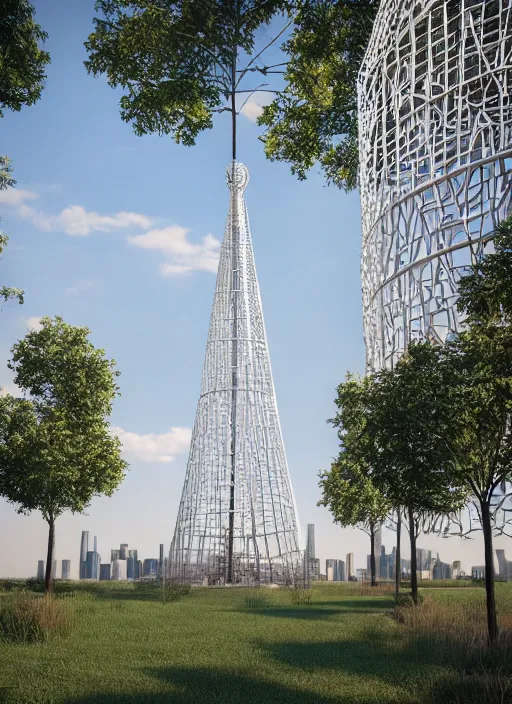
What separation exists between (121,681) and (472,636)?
4605 millimetres

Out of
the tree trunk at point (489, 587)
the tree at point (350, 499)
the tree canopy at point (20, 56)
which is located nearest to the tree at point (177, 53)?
the tree canopy at point (20, 56)

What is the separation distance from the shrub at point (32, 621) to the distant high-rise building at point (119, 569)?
1654 cm

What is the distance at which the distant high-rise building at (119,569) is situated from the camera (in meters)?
28.6

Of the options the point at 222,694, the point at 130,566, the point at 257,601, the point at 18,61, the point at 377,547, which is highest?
the point at 18,61

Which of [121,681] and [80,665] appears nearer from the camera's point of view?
[121,681]

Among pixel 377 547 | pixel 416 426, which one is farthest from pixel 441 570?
pixel 416 426

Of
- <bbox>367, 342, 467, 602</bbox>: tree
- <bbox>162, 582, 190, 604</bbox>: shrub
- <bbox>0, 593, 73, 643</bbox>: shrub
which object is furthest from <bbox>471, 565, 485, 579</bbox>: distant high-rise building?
<bbox>0, 593, 73, 643</bbox>: shrub

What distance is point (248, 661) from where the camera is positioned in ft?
31.1

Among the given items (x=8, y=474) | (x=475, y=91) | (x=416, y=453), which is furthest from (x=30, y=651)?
(x=475, y=91)

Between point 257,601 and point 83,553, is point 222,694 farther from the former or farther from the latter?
point 83,553

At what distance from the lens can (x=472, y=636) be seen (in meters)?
10.3

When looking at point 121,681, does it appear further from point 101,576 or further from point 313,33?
point 101,576

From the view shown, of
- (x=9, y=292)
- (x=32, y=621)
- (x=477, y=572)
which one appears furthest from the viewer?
(x=477, y=572)

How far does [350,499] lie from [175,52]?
42.8 feet
